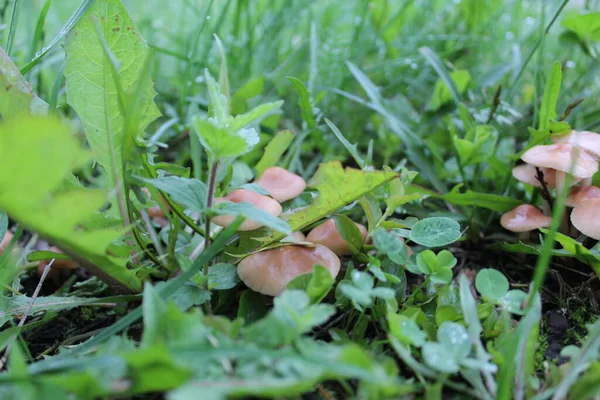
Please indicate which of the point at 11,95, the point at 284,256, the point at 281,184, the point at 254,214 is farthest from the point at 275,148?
the point at 11,95

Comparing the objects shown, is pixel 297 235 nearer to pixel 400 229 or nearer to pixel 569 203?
pixel 400 229

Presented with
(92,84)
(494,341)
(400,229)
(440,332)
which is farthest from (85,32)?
(494,341)

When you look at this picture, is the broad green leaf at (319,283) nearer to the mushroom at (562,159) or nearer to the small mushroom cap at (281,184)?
the small mushroom cap at (281,184)

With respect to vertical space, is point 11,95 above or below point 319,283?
above

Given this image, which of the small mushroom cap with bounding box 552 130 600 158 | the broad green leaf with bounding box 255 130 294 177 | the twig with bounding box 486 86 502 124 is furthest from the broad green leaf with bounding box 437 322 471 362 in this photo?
the twig with bounding box 486 86 502 124

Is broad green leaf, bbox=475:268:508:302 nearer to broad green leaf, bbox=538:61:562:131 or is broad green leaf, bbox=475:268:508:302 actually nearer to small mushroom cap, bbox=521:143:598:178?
small mushroom cap, bbox=521:143:598:178

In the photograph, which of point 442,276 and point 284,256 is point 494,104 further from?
point 284,256

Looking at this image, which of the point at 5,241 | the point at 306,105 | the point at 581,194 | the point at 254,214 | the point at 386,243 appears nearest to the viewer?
the point at 254,214

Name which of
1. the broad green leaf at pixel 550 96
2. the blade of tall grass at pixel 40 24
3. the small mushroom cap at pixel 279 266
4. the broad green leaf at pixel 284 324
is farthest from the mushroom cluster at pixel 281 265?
the blade of tall grass at pixel 40 24
